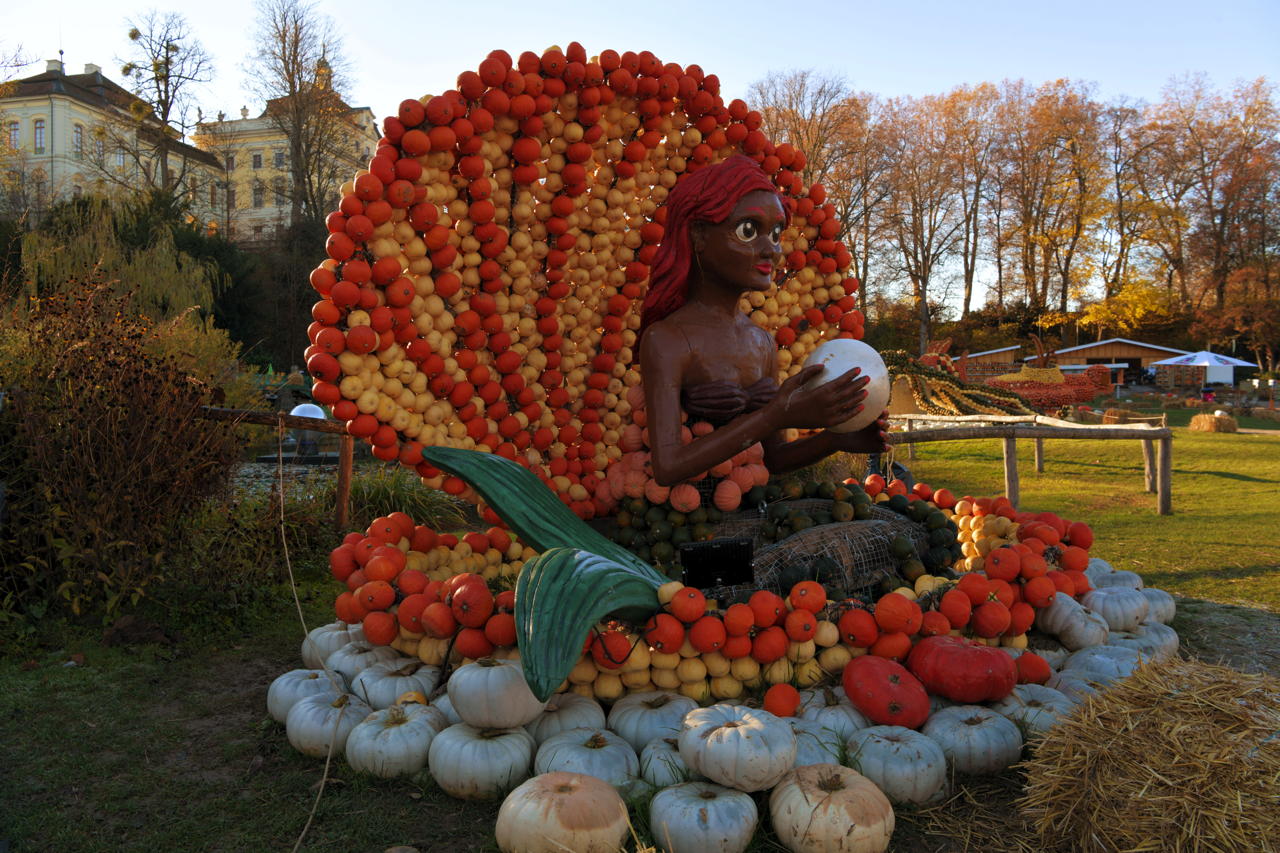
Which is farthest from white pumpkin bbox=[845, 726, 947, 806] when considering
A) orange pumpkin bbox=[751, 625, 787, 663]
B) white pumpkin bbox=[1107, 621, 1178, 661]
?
white pumpkin bbox=[1107, 621, 1178, 661]

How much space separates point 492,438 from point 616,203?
1.42 m

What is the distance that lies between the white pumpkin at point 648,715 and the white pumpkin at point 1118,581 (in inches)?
117

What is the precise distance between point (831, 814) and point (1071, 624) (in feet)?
7.06

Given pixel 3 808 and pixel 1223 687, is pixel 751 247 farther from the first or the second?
pixel 3 808

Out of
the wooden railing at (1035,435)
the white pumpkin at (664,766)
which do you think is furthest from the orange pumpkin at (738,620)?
the wooden railing at (1035,435)

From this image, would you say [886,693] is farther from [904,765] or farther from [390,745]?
[390,745]

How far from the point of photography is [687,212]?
4.14 metres

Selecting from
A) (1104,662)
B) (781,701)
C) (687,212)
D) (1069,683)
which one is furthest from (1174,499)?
(781,701)

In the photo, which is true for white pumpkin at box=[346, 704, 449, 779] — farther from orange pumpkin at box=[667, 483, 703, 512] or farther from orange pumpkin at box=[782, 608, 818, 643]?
orange pumpkin at box=[667, 483, 703, 512]

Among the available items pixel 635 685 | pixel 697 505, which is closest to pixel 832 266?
pixel 697 505

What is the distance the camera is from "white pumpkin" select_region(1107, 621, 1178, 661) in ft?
13.4

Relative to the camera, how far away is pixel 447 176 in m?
3.95

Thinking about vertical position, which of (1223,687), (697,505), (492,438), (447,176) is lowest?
(1223,687)

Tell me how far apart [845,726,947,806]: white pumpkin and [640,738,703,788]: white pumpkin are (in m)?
0.59
